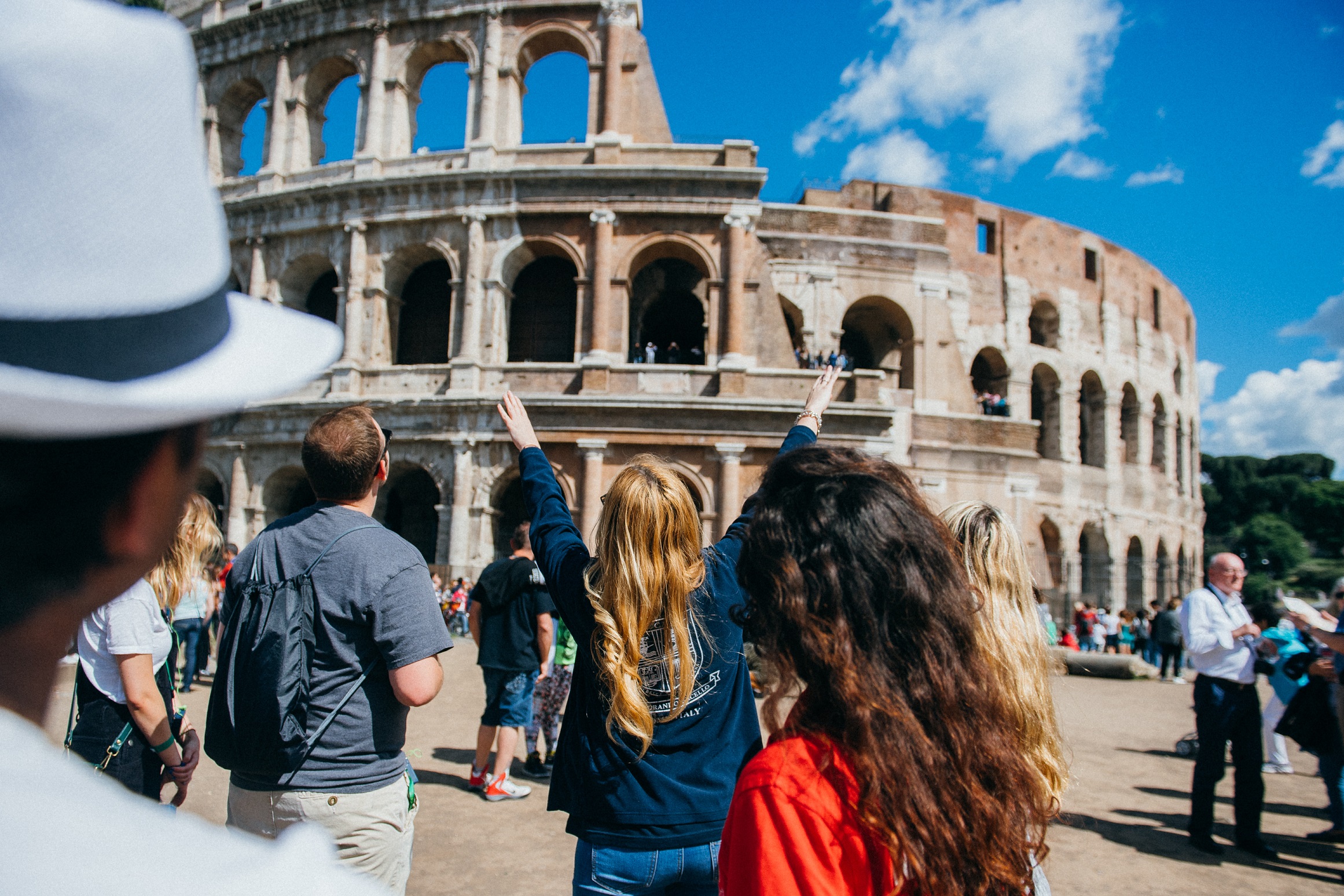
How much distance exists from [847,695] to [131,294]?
1.18m

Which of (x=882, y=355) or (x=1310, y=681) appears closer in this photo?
(x=1310, y=681)

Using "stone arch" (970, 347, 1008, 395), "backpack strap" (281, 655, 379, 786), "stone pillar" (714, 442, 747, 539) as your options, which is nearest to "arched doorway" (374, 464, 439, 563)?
"stone pillar" (714, 442, 747, 539)

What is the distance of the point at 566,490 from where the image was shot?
621 inches

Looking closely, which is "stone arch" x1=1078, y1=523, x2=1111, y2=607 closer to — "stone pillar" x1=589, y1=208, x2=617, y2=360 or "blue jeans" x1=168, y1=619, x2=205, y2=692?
"stone pillar" x1=589, y1=208, x2=617, y2=360

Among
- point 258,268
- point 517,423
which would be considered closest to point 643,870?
point 517,423

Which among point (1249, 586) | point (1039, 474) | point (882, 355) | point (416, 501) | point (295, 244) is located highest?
point (295, 244)

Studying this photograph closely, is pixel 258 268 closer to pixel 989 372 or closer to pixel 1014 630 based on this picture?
pixel 1014 630

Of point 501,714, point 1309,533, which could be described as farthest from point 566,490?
point 1309,533

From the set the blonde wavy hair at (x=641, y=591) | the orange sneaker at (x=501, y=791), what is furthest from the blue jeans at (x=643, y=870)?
the orange sneaker at (x=501, y=791)

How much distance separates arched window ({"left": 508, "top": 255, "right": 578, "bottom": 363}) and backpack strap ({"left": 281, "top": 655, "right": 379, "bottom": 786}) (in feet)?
52.0

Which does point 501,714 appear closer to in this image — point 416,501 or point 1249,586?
point 416,501

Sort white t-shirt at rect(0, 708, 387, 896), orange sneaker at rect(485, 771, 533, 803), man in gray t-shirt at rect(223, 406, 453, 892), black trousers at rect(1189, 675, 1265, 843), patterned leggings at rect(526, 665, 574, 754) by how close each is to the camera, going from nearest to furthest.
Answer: white t-shirt at rect(0, 708, 387, 896) < man in gray t-shirt at rect(223, 406, 453, 892) < black trousers at rect(1189, 675, 1265, 843) < orange sneaker at rect(485, 771, 533, 803) < patterned leggings at rect(526, 665, 574, 754)

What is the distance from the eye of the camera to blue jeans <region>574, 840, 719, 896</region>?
2.18 meters

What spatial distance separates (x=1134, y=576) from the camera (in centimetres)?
2495
